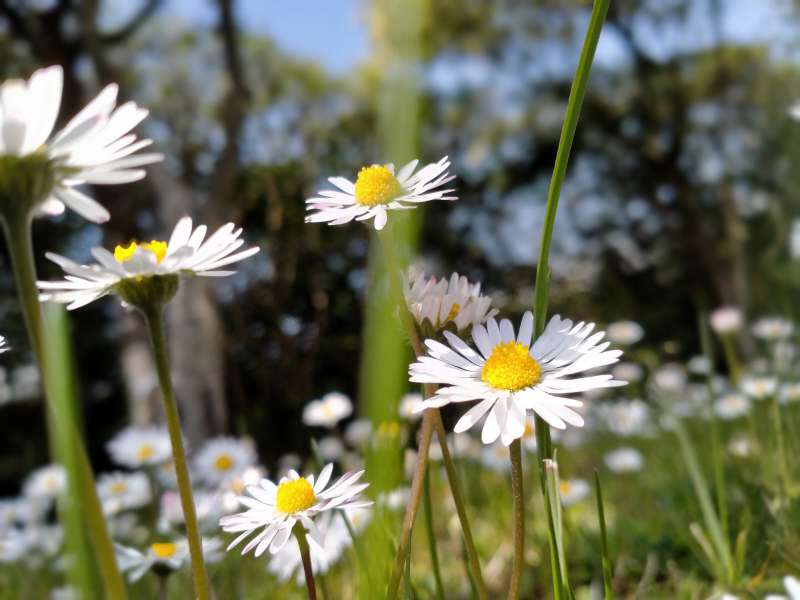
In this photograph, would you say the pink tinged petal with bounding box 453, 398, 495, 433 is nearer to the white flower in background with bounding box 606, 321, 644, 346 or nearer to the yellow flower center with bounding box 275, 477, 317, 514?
the yellow flower center with bounding box 275, 477, 317, 514

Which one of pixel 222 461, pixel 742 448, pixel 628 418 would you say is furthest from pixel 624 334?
pixel 222 461

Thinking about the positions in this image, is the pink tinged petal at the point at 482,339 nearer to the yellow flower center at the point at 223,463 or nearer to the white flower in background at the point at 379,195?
the white flower in background at the point at 379,195

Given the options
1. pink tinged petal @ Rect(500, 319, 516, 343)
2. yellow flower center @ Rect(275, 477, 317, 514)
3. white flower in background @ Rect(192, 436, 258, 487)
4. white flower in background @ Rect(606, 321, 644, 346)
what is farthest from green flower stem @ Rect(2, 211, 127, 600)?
white flower in background @ Rect(606, 321, 644, 346)

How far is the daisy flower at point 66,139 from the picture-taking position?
28 cm

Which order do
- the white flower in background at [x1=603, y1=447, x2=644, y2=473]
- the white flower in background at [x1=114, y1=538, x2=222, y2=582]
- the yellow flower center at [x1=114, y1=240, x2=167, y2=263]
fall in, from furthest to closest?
the white flower in background at [x1=603, y1=447, x2=644, y2=473] < the white flower in background at [x1=114, y1=538, x2=222, y2=582] < the yellow flower center at [x1=114, y1=240, x2=167, y2=263]

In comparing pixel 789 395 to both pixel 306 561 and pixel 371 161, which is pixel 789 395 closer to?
pixel 306 561

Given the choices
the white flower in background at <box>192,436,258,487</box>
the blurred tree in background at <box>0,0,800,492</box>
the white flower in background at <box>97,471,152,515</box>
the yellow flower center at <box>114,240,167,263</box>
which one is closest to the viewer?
the yellow flower center at <box>114,240,167,263</box>

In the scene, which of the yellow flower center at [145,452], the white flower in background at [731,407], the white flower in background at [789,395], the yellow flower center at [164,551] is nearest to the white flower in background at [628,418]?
the white flower in background at [731,407]

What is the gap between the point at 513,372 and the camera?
379 millimetres

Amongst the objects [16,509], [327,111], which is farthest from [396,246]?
[327,111]

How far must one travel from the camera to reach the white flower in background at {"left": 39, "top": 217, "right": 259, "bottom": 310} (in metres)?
0.34

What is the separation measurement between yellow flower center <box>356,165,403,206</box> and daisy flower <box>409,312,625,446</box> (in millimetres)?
85

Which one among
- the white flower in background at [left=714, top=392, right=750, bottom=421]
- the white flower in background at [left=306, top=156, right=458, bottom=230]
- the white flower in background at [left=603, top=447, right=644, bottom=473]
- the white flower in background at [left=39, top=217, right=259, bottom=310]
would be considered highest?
the white flower in background at [left=306, top=156, right=458, bottom=230]

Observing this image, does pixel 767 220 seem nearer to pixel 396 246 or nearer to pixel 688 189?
pixel 688 189
